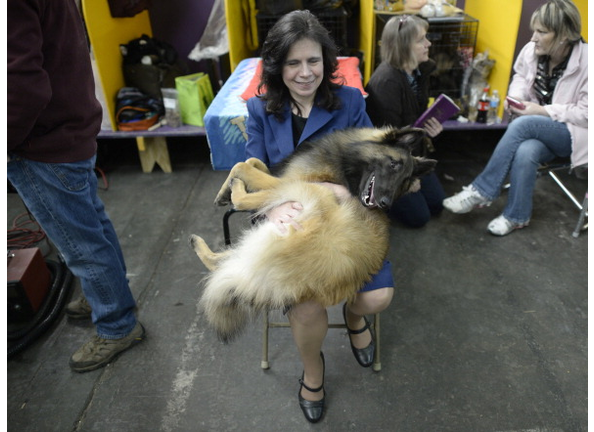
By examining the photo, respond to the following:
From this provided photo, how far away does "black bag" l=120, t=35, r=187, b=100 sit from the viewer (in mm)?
4141

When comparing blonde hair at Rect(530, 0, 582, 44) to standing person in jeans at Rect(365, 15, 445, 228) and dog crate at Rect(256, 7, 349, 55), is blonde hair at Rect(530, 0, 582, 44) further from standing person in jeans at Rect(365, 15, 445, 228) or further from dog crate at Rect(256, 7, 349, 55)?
dog crate at Rect(256, 7, 349, 55)

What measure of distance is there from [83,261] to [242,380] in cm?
100

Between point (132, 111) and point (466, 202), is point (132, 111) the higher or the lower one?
the higher one

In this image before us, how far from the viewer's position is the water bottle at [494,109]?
12.8 feet

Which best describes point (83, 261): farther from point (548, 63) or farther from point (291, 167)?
point (548, 63)

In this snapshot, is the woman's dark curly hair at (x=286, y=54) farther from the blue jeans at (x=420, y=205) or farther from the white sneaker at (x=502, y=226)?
the white sneaker at (x=502, y=226)

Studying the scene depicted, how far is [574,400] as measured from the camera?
6.51 ft

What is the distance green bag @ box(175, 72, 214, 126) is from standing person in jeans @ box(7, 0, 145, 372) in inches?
82.8

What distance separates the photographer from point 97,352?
220cm

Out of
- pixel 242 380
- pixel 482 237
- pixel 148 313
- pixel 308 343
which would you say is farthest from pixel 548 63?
pixel 148 313

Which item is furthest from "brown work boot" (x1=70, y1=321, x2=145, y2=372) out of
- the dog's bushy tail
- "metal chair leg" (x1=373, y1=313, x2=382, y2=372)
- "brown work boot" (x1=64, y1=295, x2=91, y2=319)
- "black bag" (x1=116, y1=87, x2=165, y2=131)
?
"black bag" (x1=116, y1=87, x2=165, y2=131)

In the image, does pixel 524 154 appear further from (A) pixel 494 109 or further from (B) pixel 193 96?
(B) pixel 193 96

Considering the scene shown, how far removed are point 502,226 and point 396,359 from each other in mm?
1578

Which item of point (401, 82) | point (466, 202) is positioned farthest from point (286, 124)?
point (466, 202)
